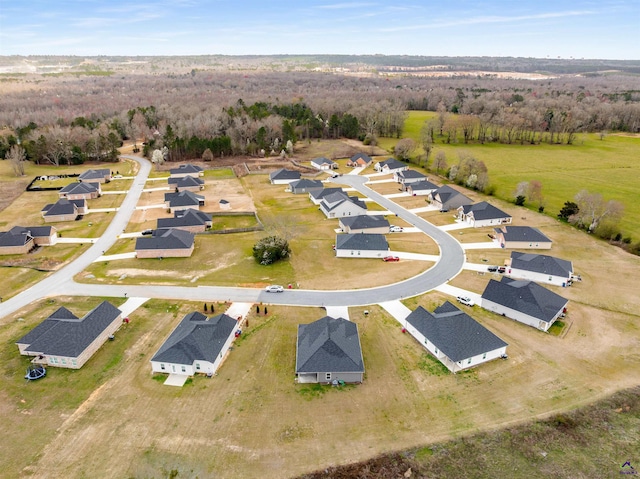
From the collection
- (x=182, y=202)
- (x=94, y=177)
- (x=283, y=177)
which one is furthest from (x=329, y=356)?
(x=94, y=177)

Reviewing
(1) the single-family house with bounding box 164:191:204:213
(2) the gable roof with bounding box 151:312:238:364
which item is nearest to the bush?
(2) the gable roof with bounding box 151:312:238:364

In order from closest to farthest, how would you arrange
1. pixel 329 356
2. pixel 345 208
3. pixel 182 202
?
pixel 329 356 < pixel 345 208 < pixel 182 202

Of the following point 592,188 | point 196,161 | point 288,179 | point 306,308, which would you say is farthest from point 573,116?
point 306,308

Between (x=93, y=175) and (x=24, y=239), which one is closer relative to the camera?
(x=24, y=239)

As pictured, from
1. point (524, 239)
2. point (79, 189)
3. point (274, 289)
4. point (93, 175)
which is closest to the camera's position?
point (274, 289)

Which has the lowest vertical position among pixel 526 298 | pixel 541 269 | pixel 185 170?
pixel 541 269

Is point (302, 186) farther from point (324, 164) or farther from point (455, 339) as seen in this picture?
point (455, 339)
